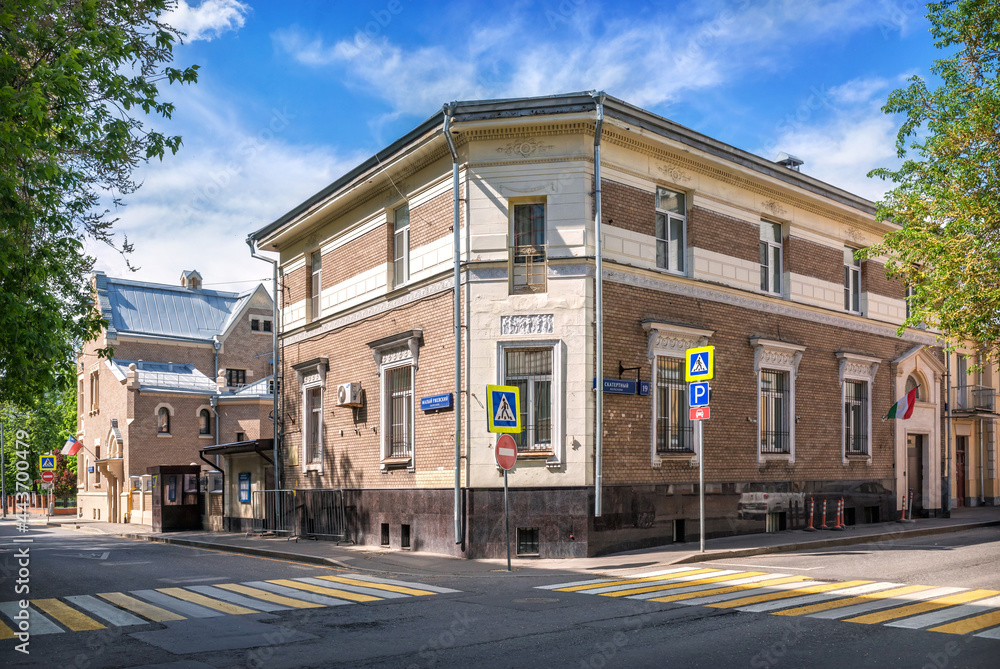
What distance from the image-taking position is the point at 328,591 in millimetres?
12992

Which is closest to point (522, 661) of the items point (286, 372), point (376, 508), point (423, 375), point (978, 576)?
point (978, 576)

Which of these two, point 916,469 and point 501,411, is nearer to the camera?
point 501,411

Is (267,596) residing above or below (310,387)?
below

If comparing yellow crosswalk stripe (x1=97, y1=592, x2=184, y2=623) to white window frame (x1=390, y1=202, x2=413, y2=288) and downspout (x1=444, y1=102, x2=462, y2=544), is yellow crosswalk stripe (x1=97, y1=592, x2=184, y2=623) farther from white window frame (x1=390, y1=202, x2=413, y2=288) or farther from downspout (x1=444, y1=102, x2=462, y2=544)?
white window frame (x1=390, y1=202, x2=413, y2=288)

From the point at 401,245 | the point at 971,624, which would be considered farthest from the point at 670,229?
the point at 971,624


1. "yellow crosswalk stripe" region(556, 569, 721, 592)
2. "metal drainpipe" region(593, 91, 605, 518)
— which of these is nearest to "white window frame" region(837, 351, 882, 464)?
"metal drainpipe" region(593, 91, 605, 518)

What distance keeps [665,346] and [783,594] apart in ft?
26.8

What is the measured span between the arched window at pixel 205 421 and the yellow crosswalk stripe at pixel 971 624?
4201cm

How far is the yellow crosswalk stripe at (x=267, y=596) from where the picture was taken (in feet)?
37.8

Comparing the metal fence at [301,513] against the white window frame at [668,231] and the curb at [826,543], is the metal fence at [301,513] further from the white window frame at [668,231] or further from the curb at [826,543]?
the white window frame at [668,231]

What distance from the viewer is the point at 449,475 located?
18.3 metres

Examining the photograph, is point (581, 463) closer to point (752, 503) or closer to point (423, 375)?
point (423, 375)

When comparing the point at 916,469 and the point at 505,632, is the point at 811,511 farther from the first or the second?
the point at 505,632

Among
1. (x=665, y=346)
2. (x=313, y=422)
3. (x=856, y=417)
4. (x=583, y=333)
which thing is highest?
(x=583, y=333)
